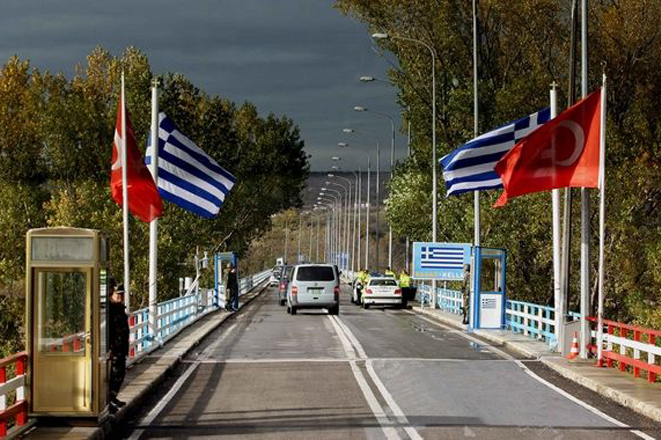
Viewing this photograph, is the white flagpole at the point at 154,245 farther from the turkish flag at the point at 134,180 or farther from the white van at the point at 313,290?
the white van at the point at 313,290

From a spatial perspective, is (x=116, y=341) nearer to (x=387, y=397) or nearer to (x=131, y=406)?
(x=131, y=406)

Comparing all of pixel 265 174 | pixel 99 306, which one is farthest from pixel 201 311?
pixel 265 174

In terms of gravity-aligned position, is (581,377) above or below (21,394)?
below

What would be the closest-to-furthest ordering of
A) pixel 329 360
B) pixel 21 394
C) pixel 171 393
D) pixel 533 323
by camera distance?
pixel 21 394, pixel 171 393, pixel 329 360, pixel 533 323

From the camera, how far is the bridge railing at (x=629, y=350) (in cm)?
1916

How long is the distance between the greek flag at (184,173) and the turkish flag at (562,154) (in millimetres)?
7758

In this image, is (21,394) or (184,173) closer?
(21,394)

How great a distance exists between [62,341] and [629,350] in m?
13.9

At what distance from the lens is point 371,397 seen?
58.6ft

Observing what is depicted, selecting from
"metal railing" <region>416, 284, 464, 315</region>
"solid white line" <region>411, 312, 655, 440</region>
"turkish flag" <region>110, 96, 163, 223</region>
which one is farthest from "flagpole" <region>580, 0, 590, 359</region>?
"metal railing" <region>416, 284, 464, 315</region>

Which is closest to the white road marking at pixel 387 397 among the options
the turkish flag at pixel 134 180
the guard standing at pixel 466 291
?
the turkish flag at pixel 134 180

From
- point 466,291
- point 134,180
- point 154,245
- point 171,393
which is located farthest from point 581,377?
point 466,291

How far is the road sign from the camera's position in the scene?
168ft

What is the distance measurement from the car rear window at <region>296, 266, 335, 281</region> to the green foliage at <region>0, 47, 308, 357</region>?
10.7 metres
